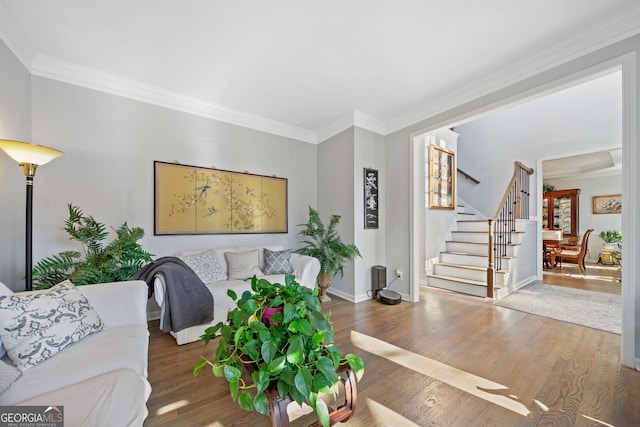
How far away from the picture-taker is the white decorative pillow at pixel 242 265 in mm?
2994

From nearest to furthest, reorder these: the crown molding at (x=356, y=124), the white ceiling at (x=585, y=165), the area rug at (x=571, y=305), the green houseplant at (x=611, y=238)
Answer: the area rug at (x=571, y=305) → the crown molding at (x=356, y=124) → the white ceiling at (x=585, y=165) → the green houseplant at (x=611, y=238)

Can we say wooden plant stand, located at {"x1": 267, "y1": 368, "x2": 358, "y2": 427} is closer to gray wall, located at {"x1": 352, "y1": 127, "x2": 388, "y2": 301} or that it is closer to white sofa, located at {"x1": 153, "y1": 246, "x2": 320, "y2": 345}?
white sofa, located at {"x1": 153, "y1": 246, "x2": 320, "y2": 345}

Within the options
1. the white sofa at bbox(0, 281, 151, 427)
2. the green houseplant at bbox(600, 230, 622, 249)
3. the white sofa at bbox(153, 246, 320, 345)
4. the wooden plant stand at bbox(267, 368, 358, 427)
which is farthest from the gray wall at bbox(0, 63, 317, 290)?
the green houseplant at bbox(600, 230, 622, 249)

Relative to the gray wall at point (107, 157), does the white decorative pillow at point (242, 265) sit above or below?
below

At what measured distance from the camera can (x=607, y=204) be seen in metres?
6.76

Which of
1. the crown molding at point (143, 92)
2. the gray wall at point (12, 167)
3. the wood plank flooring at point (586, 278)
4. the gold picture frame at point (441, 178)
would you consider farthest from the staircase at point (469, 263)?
the gray wall at point (12, 167)

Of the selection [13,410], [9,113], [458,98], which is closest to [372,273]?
[458,98]

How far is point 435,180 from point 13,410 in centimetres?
506

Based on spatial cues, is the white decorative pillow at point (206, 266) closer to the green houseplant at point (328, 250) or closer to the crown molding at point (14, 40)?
the green houseplant at point (328, 250)

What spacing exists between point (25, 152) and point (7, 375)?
5.12ft

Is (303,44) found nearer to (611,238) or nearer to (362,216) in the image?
(362,216)

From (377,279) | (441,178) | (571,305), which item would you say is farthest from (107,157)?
(571,305)

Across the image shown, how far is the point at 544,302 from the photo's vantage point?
11.1 feet

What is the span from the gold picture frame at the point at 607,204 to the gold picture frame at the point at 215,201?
343 inches
